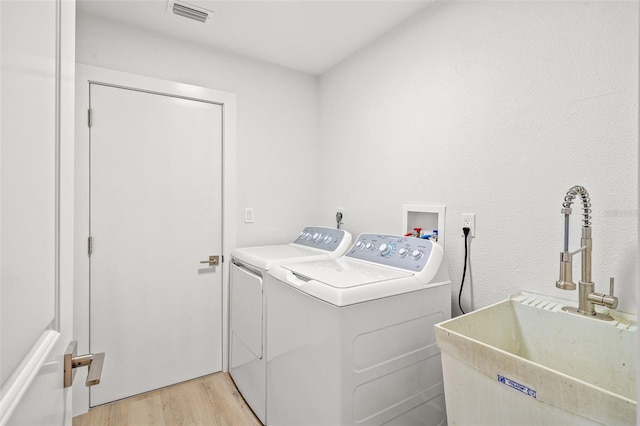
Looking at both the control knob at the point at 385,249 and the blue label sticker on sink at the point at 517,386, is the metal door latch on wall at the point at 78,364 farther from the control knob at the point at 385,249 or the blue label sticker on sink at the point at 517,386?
the control knob at the point at 385,249

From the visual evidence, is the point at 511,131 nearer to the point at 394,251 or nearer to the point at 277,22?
the point at 394,251

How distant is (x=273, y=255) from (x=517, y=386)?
143 cm

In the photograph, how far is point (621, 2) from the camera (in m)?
1.12

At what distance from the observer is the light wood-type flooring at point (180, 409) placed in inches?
72.2

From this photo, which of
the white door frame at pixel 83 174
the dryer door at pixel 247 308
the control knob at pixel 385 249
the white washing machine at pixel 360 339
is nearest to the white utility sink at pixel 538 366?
the white washing machine at pixel 360 339

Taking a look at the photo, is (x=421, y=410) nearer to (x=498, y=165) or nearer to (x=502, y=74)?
(x=498, y=165)

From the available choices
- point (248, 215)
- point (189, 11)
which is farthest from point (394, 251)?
point (189, 11)

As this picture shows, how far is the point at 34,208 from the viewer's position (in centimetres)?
44

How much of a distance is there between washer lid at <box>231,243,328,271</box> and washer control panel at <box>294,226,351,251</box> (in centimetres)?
6

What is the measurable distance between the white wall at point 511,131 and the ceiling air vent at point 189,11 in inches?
43.7

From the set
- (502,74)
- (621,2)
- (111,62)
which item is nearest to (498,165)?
(502,74)

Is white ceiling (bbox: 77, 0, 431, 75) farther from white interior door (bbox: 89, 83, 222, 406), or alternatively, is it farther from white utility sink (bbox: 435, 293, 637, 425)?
white utility sink (bbox: 435, 293, 637, 425)

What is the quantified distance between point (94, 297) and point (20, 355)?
1889mm

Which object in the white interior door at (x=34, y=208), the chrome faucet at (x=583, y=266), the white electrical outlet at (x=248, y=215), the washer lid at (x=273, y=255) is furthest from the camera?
the white electrical outlet at (x=248, y=215)
